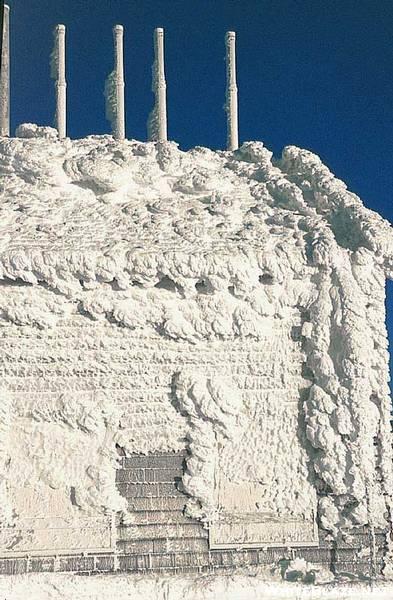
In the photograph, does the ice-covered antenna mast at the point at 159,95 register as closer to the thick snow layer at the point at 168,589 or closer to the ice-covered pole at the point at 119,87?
the ice-covered pole at the point at 119,87

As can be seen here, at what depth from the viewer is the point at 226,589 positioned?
11844mm

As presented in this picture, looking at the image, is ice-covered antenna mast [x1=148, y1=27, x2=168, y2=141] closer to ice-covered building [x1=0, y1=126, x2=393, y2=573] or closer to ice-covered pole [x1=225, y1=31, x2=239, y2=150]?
ice-covered pole [x1=225, y1=31, x2=239, y2=150]

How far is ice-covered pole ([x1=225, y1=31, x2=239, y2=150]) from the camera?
Answer: 19.4 m

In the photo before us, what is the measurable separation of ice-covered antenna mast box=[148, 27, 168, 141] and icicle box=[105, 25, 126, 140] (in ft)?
2.84

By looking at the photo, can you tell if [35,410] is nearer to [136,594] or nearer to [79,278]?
[79,278]

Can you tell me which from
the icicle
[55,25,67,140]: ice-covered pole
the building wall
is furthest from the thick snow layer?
[55,25,67,140]: ice-covered pole

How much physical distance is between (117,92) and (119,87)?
173 millimetres

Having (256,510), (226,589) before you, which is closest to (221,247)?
(256,510)

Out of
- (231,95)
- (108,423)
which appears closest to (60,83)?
(231,95)

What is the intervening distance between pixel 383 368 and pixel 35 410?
585 centimetres

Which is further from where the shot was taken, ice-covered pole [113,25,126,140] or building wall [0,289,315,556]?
ice-covered pole [113,25,126,140]

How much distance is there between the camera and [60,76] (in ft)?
60.7

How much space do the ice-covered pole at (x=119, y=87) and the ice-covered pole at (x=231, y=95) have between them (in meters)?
2.63

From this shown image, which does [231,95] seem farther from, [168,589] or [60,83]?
[168,589]
